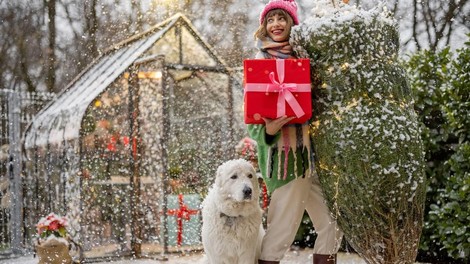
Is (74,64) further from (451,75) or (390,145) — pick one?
(390,145)

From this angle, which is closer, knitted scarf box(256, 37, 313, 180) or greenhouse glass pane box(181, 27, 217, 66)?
knitted scarf box(256, 37, 313, 180)

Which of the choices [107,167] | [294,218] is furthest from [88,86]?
[294,218]

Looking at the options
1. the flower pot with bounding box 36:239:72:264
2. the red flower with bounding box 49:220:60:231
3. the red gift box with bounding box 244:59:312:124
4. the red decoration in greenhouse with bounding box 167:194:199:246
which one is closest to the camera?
the red gift box with bounding box 244:59:312:124

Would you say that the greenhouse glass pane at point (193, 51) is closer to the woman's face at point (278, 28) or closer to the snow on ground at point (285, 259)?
the snow on ground at point (285, 259)

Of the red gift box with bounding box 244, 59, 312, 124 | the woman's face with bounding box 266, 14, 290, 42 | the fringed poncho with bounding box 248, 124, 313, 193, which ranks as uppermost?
the woman's face with bounding box 266, 14, 290, 42

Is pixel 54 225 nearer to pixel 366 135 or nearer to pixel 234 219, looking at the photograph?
pixel 234 219

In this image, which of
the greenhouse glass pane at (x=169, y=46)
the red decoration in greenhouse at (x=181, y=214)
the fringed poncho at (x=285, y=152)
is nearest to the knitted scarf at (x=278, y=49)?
the fringed poncho at (x=285, y=152)

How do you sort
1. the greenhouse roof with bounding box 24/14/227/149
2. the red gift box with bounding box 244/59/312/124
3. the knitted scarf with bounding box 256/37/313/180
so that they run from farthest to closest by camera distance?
the greenhouse roof with bounding box 24/14/227/149 < the knitted scarf with bounding box 256/37/313/180 < the red gift box with bounding box 244/59/312/124

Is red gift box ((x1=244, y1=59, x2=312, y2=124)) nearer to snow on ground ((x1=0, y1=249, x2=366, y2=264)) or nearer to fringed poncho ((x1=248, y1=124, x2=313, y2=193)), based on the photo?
fringed poncho ((x1=248, y1=124, x2=313, y2=193))

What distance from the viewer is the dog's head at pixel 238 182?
3.49 meters

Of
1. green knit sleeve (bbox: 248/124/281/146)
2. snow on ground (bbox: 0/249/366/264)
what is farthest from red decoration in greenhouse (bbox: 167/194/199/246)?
green knit sleeve (bbox: 248/124/281/146)

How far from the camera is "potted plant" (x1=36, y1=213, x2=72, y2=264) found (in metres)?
6.11

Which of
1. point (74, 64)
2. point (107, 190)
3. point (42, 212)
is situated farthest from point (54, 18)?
point (107, 190)

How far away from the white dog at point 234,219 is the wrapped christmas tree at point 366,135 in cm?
62
